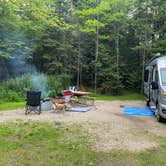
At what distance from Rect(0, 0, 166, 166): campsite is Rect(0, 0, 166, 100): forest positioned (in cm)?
6

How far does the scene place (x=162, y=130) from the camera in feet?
18.6

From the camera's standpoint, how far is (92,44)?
16266mm

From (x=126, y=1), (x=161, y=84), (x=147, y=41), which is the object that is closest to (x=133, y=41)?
(x=147, y=41)

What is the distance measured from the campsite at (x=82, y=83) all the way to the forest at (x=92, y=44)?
0.06 metres

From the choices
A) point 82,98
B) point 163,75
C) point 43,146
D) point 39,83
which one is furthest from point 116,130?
point 39,83

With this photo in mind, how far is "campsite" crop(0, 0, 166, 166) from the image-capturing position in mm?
4078

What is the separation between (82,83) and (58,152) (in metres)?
12.8

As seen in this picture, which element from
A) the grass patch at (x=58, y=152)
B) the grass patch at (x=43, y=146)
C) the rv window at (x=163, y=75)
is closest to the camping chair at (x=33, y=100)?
the grass patch at (x=43, y=146)

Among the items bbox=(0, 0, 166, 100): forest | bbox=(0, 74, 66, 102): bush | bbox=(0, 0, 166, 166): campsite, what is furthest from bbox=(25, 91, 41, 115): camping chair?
bbox=(0, 0, 166, 100): forest

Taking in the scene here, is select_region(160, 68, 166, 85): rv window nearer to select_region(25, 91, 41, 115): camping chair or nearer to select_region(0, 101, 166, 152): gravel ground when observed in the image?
select_region(0, 101, 166, 152): gravel ground

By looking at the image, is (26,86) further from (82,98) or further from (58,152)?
(58,152)

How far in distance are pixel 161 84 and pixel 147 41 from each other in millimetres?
8790

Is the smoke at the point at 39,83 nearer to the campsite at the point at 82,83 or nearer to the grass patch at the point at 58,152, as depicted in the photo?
the campsite at the point at 82,83

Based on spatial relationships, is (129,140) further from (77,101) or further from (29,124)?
(77,101)
